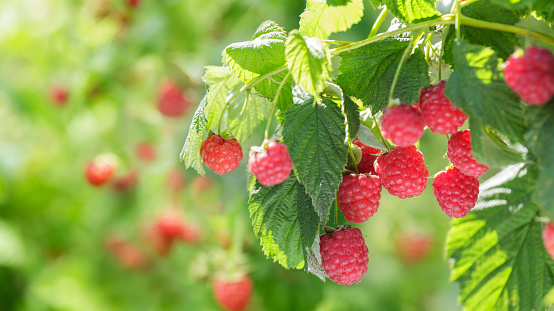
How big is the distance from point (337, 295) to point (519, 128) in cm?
139

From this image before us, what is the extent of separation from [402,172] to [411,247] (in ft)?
6.28

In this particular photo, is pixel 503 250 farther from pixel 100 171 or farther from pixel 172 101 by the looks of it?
pixel 100 171

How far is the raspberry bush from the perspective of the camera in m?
0.43

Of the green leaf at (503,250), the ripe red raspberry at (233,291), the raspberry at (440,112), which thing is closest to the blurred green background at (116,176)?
the ripe red raspberry at (233,291)

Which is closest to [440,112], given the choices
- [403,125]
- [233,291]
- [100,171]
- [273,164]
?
[403,125]

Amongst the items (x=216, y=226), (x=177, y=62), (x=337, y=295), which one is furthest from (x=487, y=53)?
(x=177, y=62)

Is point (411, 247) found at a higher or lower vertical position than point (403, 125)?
lower

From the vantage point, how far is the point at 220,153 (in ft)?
1.86

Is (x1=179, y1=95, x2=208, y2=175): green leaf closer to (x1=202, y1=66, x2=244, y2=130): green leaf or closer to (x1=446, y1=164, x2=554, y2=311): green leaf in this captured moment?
(x1=202, y1=66, x2=244, y2=130): green leaf

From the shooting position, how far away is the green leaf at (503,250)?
626 millimetres

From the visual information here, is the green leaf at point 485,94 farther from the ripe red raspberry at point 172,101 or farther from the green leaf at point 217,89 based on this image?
the ripe red raspberry at point 172,101

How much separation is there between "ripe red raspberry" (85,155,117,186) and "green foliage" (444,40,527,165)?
193 cm

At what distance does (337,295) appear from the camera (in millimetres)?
1722

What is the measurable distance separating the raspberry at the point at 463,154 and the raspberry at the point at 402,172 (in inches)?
2.5
